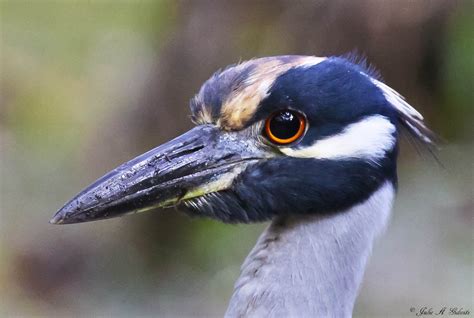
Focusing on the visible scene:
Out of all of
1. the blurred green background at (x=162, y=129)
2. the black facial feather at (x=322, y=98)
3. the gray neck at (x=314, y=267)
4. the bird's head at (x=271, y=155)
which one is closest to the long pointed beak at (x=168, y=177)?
the bird's head at (x=271, y=155)

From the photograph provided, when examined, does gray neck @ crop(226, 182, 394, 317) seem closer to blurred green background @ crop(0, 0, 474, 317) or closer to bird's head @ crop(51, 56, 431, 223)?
bird's head @ crop(51, 56, 431, 223)

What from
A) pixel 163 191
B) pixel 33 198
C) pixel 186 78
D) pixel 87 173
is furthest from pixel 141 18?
pixel 163 191

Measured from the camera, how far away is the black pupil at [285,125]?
6.15 feet

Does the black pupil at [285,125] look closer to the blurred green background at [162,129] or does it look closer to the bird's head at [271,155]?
the bird's head at [271,155]

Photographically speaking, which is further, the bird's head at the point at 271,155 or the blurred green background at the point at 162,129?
the blurred green background at the point at 162,129

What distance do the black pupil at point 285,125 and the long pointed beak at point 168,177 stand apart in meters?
0.08

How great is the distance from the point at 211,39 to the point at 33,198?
4.77 ft

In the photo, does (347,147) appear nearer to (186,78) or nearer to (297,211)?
(297,211)

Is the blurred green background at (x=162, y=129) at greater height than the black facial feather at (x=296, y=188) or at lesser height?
greater

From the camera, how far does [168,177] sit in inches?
75.8

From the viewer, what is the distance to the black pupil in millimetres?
1873

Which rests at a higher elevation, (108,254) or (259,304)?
(108,254)

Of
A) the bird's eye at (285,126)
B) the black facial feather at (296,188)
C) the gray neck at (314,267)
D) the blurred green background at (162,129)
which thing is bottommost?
the gray neck at (314,267)

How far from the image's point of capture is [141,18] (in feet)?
14.4
